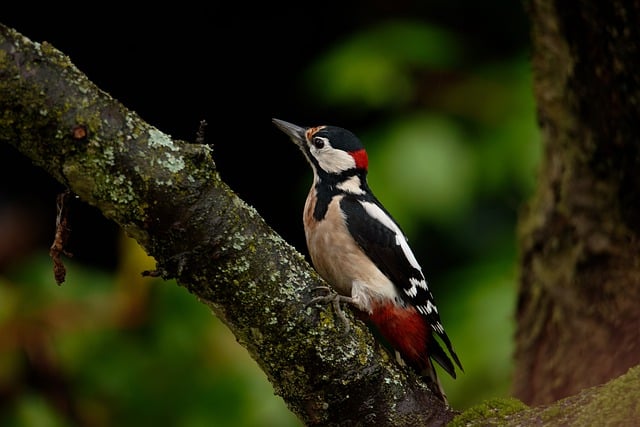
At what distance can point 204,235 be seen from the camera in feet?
6.61

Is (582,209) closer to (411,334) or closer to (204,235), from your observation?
(411,334)

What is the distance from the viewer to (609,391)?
6.57ft

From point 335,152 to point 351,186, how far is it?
14 cm

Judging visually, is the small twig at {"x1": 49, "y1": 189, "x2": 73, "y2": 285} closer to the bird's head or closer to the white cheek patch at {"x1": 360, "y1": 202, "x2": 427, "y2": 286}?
the white cheek patch at {"x1": 360, "y1": 202, "x2": 427, "y2": 286}

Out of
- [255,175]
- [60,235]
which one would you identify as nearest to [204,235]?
[60,235]

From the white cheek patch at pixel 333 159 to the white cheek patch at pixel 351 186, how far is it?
44mm

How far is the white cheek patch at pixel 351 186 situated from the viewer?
3.22 m

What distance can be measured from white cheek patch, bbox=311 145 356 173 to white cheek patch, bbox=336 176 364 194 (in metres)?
0.04

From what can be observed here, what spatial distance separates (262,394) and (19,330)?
106 cm

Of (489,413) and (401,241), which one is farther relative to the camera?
(401,241)

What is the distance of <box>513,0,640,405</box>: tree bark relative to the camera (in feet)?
10.0

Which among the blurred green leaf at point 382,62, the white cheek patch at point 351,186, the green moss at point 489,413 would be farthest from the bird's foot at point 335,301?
the blurred green leaf at point 382,62

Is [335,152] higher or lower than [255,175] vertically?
lower

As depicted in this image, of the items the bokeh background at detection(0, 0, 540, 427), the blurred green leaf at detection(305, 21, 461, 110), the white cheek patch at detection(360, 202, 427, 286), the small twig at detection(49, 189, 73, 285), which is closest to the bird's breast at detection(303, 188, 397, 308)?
the white cheek patch at detection(360, 202, 427, 286)
